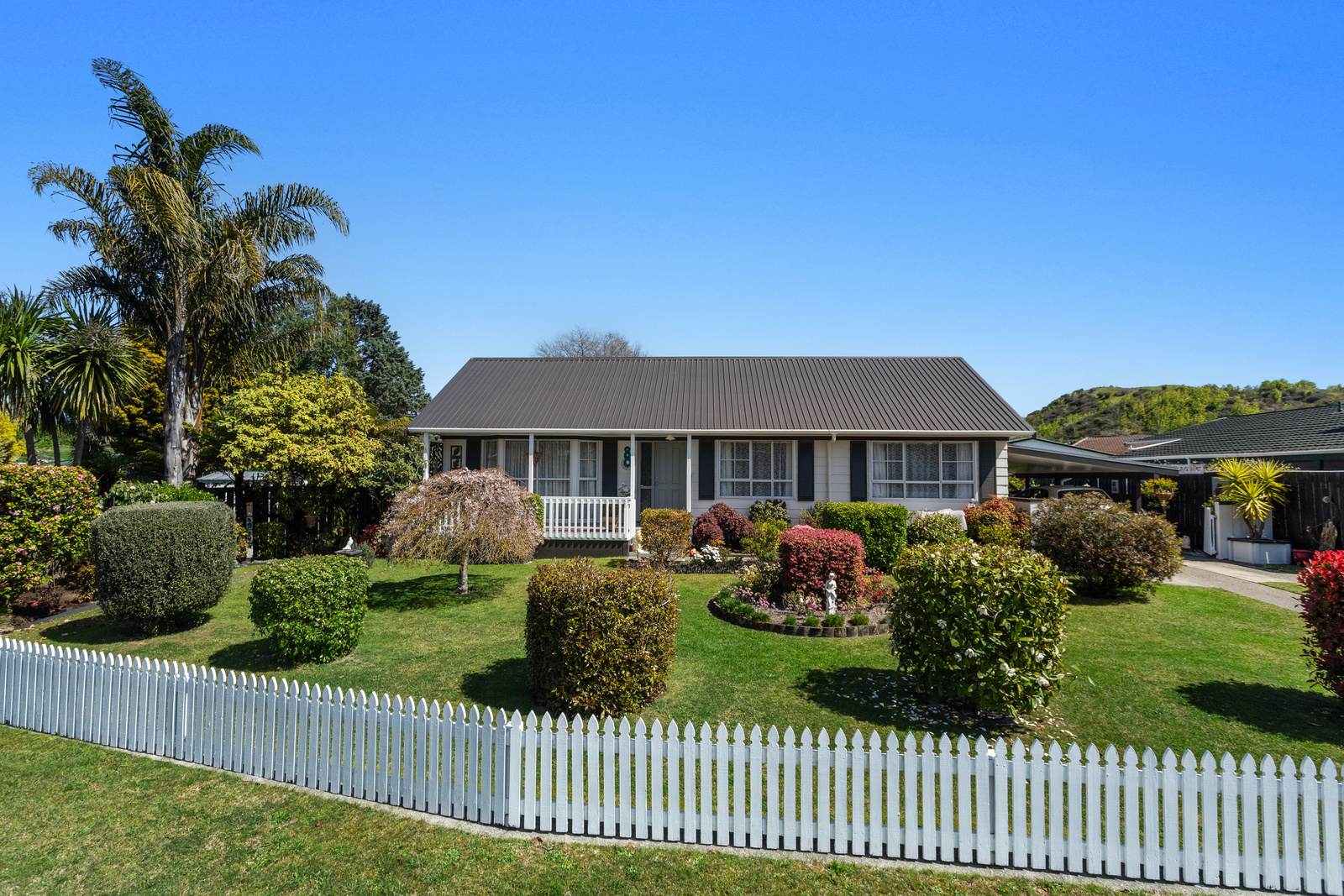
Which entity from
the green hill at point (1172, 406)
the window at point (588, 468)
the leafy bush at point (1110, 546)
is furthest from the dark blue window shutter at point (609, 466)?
the green hill at point (1172, 406)

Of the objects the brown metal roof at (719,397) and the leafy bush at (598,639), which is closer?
the leafy bush at (598,639)

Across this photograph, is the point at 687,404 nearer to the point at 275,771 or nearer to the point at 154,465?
the point at 275,771

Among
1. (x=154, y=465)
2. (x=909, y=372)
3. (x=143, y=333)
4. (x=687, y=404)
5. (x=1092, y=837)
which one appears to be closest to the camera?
(x=1092, y=837)

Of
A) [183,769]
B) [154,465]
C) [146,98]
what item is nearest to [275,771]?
[183,769]

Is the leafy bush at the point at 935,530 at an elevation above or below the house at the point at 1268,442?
below

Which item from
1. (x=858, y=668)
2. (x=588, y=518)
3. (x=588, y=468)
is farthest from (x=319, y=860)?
(x=588, y=468)

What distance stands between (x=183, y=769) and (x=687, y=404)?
14352mm

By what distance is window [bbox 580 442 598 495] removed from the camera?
1822cm

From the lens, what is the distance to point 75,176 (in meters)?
14.4

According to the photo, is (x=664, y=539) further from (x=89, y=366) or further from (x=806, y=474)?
(x=89, y=366)

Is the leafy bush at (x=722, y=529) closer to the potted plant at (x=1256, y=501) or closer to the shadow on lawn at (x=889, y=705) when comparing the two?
the shadow on lawn at (x=889, y=705)

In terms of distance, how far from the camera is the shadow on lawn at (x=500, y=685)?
670 cm

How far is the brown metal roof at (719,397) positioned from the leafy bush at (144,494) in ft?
19.1

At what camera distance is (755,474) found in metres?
17.7
